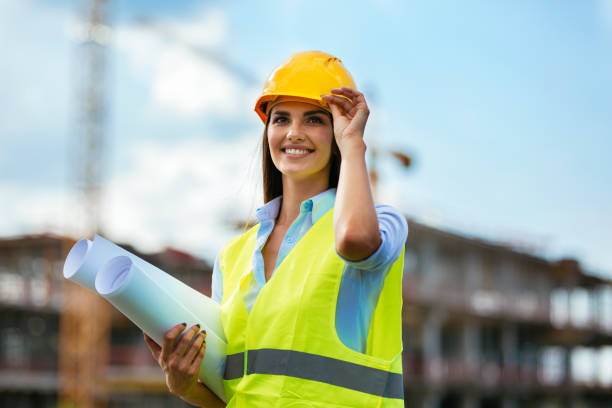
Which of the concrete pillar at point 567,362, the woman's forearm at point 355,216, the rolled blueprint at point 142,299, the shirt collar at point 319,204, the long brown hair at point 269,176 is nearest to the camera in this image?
the woman's forearm at point 355,216

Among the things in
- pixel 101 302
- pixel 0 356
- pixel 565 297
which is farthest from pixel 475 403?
pixel 0 356

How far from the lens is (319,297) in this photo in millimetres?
1796

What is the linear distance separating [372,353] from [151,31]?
5097 centimetres

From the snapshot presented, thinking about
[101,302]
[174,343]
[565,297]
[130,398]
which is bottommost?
[174,343]

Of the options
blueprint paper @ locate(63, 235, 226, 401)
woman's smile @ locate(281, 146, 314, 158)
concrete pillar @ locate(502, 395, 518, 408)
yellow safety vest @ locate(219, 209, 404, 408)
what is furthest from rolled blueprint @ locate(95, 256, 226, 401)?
concrete pillar @ locate(502, 395, 518, 408)

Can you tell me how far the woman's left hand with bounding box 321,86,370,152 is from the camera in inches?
71.1

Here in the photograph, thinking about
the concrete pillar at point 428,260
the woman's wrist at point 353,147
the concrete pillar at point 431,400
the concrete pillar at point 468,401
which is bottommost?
the woman's wrist at point 353,147

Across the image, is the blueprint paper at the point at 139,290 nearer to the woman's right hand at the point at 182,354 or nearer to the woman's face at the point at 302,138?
the woman's right hand at the point at 182,354

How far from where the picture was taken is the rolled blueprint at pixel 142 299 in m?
1.76

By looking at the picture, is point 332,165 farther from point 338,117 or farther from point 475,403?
point 475,403

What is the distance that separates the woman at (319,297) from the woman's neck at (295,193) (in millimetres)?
78

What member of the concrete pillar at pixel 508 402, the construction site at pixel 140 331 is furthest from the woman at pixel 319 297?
the concrete pillar at pixel 508 402

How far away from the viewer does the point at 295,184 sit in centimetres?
215

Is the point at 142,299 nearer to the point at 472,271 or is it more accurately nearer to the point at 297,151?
the point at 297,151
